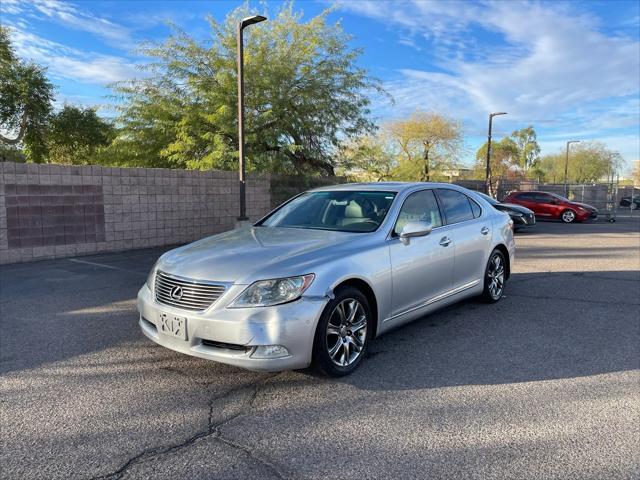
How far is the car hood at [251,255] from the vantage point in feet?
11.6

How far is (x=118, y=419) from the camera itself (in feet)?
10.6

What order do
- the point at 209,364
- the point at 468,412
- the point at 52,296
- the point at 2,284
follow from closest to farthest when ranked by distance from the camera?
the point at 468,412
the point at 209,364
the point at 52,296
the point at 2,284

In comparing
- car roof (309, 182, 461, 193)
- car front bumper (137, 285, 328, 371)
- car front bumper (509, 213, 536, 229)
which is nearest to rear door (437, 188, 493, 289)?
car roof (309, 182, 461, 193)

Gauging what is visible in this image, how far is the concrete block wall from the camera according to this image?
9.13 metres

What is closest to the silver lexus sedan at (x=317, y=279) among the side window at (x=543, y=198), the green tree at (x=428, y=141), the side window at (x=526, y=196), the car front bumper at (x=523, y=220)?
the car front bumper at (x=523, y=220)

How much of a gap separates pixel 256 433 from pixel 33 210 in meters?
8.27

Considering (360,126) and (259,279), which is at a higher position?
(360,126)

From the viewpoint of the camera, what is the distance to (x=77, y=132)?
23922mm

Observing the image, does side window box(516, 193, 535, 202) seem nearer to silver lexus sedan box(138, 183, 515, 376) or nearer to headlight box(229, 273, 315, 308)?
silver lexus sedan box(138, 183, 515, 376)

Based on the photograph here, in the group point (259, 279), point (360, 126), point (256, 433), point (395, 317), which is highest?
point (360, 126)

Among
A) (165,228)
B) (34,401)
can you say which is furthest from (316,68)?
(34,401)

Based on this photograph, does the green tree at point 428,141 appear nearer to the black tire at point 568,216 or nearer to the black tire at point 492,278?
the black tire at point 568,216

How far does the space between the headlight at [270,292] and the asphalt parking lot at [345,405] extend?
722 millimetres

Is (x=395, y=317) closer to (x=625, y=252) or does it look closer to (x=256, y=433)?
(x=256, y=433)
